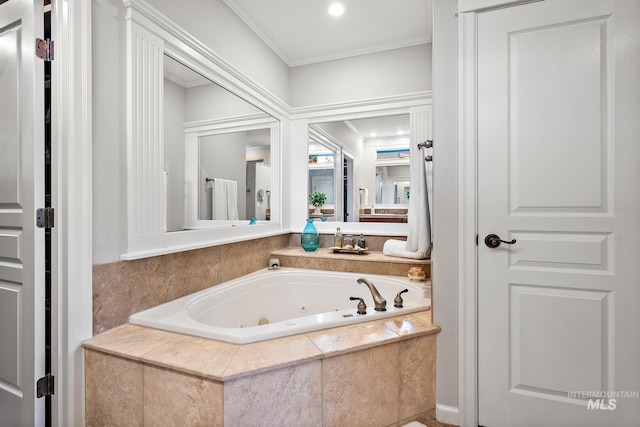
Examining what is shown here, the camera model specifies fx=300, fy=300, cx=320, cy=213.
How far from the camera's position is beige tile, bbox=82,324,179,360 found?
1.21m

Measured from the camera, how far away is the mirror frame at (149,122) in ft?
4.86

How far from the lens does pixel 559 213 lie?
4.28 ft

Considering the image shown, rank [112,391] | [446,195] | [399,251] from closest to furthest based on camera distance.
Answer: [112,391] → [446,195] → [399,251]

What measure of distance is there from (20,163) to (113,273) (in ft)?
2.06

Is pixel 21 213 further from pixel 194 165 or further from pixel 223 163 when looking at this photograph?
pixel 223 163

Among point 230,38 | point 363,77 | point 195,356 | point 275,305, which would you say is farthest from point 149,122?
point 363,77

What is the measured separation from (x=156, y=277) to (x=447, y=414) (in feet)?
5.35

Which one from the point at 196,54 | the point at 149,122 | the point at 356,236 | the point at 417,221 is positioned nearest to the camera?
the point at 149,122

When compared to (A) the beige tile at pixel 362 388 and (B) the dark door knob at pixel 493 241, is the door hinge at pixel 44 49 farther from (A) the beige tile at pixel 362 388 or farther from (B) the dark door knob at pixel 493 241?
(B) the dark door knob at pixel 493 241

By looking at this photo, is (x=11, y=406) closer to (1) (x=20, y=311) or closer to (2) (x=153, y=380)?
(1) (x=20, y=311)

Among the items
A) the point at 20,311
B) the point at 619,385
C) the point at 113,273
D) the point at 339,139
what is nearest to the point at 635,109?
the point at 619,385

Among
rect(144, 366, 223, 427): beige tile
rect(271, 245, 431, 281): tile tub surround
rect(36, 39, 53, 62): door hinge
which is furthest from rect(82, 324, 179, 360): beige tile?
rect(271, 245, 431, 281): tile tub surround

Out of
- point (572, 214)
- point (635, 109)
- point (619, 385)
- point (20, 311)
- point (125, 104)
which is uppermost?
point (125, 104)

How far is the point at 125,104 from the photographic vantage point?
4.83ft
